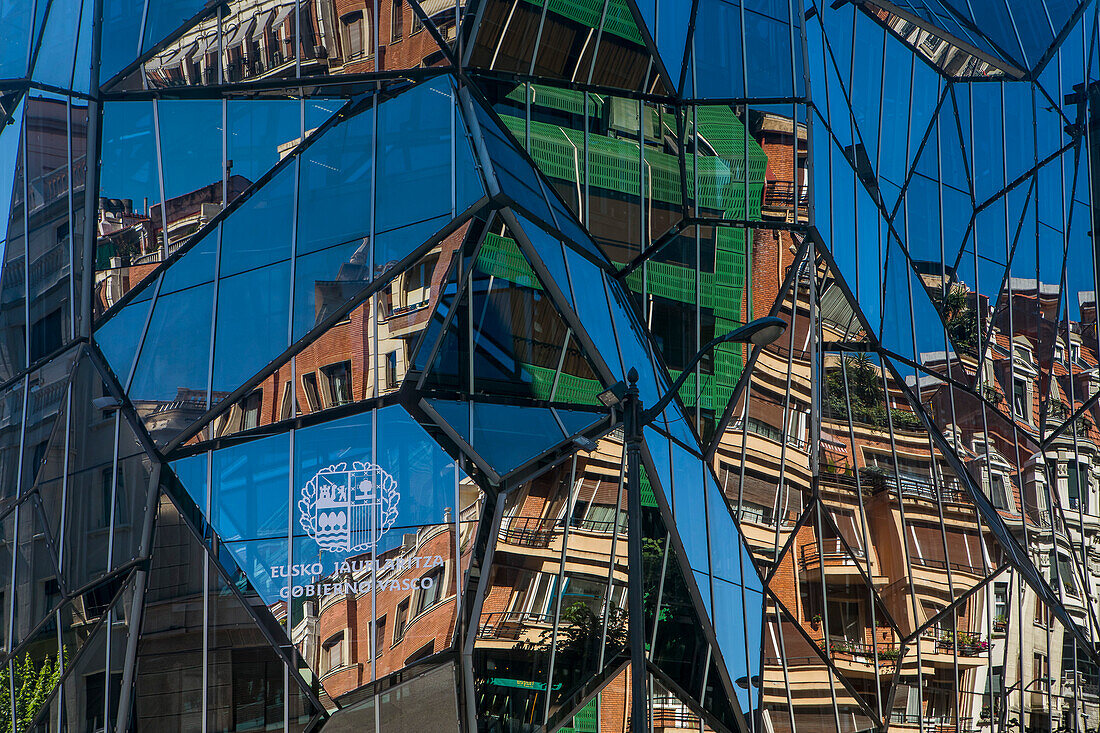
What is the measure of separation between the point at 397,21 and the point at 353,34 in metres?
0.81

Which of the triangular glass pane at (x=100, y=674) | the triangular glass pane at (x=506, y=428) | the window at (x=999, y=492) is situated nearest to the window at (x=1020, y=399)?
the window at (x=999, y=492)

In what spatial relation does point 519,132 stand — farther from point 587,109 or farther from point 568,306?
point 568,306

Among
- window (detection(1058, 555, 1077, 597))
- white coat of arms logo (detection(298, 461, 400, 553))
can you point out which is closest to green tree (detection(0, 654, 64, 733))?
white coat of arms logo (detection(298, 461, 400, 553))

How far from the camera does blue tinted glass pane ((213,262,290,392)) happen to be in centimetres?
1981

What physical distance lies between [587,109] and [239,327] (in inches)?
296

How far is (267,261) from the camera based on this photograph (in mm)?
20250

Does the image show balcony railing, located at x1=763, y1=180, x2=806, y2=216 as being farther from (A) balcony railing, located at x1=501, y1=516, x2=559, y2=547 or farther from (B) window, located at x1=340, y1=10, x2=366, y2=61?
(B) window, located at x1=340, y1=10, x2=366, y2=61

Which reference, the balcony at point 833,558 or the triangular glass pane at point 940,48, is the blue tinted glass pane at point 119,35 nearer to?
the triangular glass pane at point 940,48

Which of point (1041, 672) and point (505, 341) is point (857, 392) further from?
point (505, 341)

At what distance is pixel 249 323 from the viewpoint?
20.0m

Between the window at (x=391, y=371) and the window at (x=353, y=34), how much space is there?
548 centimetres

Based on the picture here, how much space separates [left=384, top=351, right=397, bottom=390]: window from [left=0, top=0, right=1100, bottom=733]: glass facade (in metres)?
0.07

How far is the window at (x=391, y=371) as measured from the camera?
1930 centimetres

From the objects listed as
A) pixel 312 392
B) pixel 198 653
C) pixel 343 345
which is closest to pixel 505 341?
pixel 343 345
